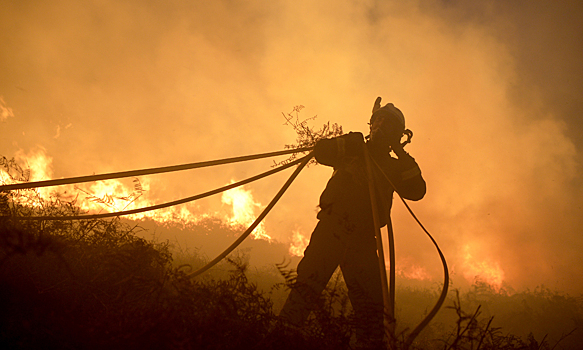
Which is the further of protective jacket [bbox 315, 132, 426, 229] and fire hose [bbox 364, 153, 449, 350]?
protective jacket [bbox 315, 132, 426, 229]

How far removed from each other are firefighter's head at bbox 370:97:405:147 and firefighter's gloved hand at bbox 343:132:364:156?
55cm

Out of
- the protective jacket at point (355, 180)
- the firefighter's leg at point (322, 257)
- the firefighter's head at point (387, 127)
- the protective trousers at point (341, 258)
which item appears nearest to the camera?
the protective trousers at point (341, 258)

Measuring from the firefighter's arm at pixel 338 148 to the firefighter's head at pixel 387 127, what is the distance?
21.8 inches

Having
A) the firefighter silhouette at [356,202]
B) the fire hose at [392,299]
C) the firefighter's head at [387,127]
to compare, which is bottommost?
the fire hose at [392,299]

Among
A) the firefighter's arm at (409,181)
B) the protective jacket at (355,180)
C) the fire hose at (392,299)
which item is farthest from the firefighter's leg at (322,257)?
the firefighter's arm at (409,181)

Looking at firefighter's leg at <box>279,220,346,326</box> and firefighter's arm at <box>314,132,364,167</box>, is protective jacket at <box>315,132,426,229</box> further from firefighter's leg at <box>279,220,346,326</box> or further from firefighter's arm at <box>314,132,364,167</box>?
firefighter's leg at <box>279,220,346,326</box>

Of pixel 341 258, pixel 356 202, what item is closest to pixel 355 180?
pixel 356 202

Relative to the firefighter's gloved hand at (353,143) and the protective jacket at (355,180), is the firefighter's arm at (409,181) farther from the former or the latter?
the firefighter's gloved hand at (353,143)

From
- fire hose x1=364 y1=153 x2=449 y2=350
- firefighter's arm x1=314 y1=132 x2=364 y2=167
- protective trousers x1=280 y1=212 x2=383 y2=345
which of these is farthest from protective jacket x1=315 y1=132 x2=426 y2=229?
fire hose x1=364 y1=153 x2=449 y2=350

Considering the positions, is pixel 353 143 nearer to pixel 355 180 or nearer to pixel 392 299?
pixel 355 180

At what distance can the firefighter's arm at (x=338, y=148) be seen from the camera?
3.62 metres

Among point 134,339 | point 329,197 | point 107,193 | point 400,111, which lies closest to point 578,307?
point 400,111

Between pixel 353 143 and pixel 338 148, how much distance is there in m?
0.27

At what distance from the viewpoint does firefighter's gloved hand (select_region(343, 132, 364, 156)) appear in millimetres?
3705
